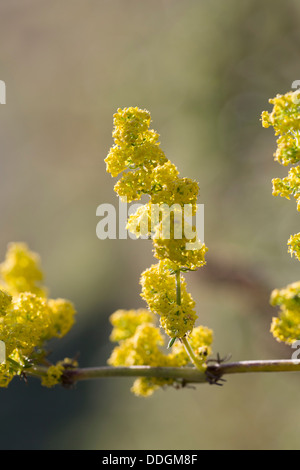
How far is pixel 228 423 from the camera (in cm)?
350

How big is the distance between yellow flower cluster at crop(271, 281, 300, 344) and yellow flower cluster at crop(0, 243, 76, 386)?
0.77 meters

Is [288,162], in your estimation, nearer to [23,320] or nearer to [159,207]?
[159,207]

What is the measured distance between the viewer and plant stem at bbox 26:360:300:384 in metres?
1.30

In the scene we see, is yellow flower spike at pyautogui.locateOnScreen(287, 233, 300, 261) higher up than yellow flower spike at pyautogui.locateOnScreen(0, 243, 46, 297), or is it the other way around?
yellow flower spike at pyautogui.locateOnScreen(0, 243, 46, 297)

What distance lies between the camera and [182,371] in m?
1.44

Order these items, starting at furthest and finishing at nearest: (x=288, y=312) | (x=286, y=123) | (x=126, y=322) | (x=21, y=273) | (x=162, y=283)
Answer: (x=21, y=273) → (x=126, y=322) → (x=162, y=283) → (x=288, y=312) → (x=286, y=123)

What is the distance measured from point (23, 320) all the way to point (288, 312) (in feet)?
2.84

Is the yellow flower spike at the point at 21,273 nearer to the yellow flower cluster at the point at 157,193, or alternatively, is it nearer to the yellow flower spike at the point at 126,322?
the yellow flower spike at the point at 126,322

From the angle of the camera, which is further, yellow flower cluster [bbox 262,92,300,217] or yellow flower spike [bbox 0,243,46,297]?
yellow flower spike [bbox 0,243,46,297]

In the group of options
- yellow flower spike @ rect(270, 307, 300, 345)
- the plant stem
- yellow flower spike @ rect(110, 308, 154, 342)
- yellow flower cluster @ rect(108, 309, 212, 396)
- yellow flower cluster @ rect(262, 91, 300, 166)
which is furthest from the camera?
yellow flower spike @ rect(110, 308, 154, 342)

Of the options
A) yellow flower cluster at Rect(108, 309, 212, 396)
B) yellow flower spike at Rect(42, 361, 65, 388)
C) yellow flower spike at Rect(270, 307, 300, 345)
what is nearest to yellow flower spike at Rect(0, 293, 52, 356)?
yellow flower spike at Rect(42, 361, 65, 388)

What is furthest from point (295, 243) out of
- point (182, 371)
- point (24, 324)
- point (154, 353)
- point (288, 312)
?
point (24, 324)

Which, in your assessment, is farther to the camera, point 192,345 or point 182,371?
point 192,345

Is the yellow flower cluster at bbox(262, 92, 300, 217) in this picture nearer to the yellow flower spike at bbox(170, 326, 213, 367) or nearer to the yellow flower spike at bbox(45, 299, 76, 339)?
the yellow flower spike at bbox(170, 326, 213, 367)
